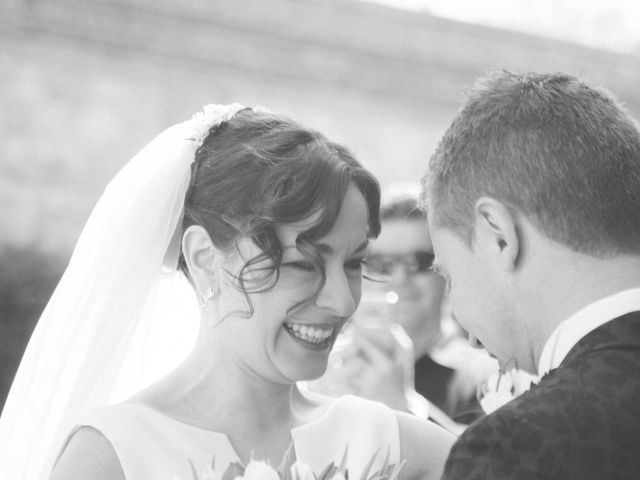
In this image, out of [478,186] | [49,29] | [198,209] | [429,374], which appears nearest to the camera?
[478,186]

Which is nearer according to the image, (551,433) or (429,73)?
(551,433)

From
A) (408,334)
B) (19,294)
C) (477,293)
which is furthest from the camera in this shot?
(19,294)

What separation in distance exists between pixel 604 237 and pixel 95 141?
631cm

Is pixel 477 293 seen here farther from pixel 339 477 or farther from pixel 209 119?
pixel 209 119

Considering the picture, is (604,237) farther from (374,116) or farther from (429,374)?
(374,116)

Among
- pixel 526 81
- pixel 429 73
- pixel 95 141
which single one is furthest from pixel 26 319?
pixel 526 81

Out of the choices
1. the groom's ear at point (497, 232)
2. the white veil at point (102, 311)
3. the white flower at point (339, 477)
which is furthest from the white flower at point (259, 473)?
the white veil at point (102, 311)

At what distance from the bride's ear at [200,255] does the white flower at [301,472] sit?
78 centimetres

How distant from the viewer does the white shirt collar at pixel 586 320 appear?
6.97 ft

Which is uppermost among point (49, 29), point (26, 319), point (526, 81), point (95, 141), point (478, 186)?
point (526, 81)

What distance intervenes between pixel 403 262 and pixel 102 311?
1645 millimetres

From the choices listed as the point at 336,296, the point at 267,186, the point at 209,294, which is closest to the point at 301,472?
the point at 336,296

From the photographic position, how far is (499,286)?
2314mm

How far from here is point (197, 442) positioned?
9.93 ft
